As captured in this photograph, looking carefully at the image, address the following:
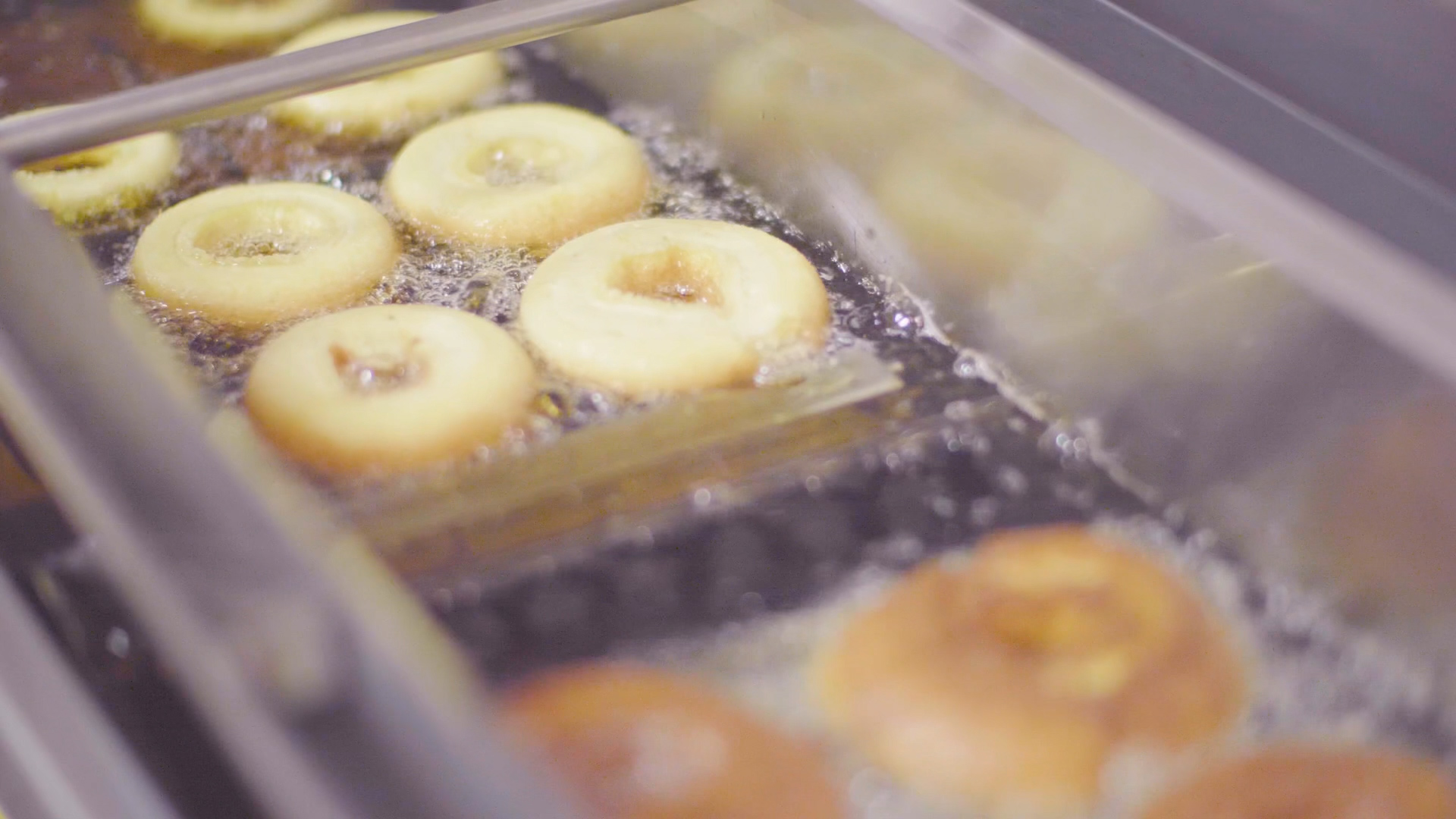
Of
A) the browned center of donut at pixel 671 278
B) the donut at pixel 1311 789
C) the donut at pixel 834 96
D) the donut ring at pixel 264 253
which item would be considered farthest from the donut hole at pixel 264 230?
the donut at pixel 1311 789

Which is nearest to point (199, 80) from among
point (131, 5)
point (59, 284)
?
point (59, 284)

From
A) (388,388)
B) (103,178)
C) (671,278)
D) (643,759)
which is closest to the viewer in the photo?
(643,759)

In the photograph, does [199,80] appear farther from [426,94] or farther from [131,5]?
[131,5]

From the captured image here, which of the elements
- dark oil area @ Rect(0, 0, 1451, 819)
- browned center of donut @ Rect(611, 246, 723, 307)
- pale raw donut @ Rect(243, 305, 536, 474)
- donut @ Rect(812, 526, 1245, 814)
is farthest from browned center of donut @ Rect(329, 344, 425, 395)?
donut @ Rect(812, 526, 1245, 814)

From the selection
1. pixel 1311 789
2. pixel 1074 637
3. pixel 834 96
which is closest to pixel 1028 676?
pixel 1074 637

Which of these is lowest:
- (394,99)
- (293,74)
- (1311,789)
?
(1311,789)

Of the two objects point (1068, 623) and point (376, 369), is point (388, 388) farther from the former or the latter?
point (1068, 623)
